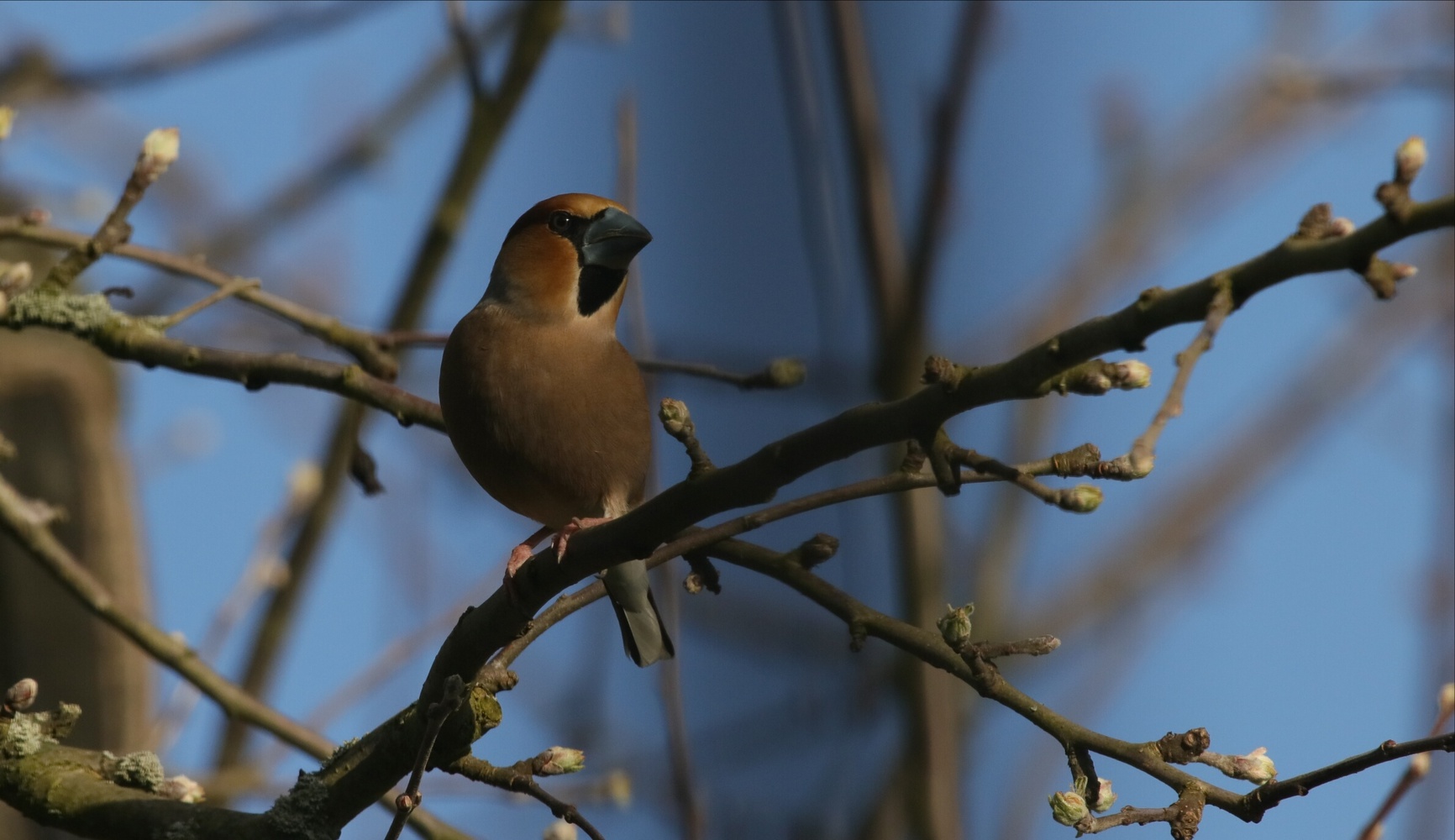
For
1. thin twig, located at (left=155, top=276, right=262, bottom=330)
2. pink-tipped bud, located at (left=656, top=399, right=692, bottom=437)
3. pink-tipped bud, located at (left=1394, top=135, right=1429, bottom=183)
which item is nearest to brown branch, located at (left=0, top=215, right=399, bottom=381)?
thin twig, located at (left=155, top=276, right=262, bottom=330)

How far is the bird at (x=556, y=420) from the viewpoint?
9.43 ft

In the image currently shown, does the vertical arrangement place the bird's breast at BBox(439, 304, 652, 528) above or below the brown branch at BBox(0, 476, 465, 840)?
above

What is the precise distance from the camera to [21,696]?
2.38 m

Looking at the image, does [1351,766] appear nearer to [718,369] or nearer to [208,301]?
[718,369]

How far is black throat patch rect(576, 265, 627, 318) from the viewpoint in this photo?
3.29 metres

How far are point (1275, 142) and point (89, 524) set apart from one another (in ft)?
19.9

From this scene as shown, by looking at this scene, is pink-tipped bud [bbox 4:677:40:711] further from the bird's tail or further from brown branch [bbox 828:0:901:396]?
brown branch [bbox 828:0:901:396]

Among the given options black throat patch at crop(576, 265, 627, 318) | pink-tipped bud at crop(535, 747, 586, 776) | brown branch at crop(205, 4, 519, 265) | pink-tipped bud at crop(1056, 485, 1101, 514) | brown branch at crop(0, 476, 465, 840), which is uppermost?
brown branch at crop(205, 4, 519, 265)

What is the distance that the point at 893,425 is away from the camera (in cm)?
150

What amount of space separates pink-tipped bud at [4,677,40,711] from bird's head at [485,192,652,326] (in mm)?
1241

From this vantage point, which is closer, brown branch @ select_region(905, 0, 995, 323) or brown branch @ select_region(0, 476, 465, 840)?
brown branch @ select_region(905, 0, 995, 323)

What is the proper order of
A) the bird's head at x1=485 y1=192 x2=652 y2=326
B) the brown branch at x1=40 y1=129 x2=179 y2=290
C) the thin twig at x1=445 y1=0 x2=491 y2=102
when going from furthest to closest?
the thin twig at x1=445 y1=0 x2=491 y2=102
the bird's head at x1=485 y1=192 x2=652 y2=326
the brown branch at x1=40 y1=129 x2=179 y2=290

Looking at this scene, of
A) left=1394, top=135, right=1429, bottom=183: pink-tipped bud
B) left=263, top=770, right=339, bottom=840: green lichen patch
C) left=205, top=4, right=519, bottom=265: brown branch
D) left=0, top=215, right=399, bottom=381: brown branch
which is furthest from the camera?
left=205, top=4, right=519, bottom=265: brown branch

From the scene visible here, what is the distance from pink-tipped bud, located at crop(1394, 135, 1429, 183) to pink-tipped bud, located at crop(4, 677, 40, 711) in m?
2.10
